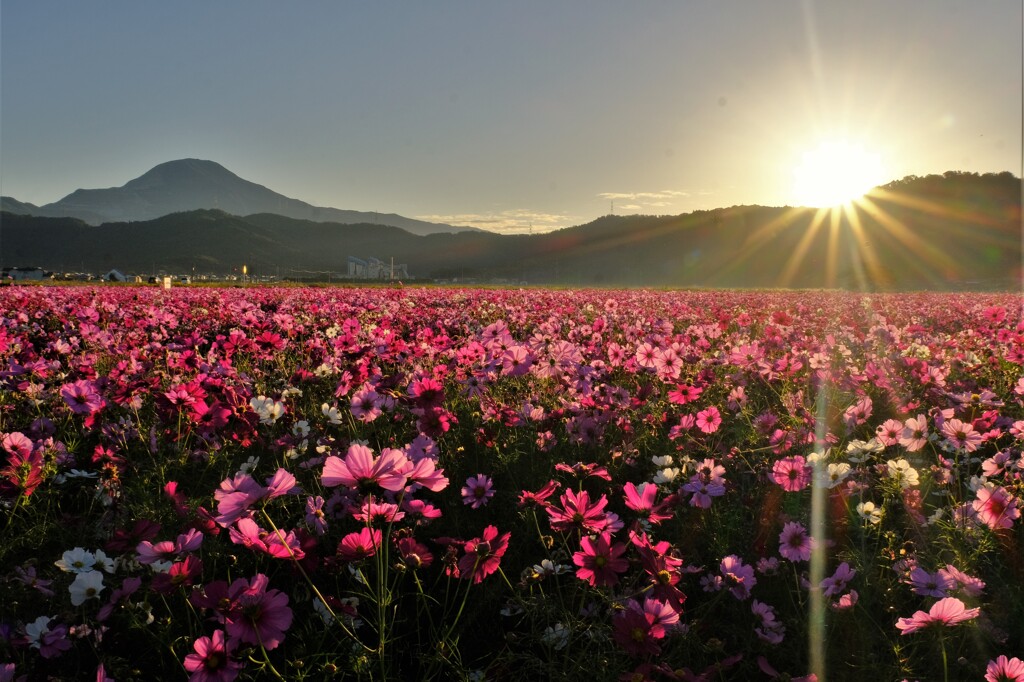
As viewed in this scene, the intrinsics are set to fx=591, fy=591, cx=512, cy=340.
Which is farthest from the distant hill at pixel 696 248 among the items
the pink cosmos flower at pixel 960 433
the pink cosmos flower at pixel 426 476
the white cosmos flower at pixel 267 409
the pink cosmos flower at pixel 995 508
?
the pink cosmos flower at pixel 426 476

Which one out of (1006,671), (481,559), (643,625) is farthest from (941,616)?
(481,559)

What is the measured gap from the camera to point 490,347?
340 centimetres

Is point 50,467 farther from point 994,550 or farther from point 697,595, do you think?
point 994,550

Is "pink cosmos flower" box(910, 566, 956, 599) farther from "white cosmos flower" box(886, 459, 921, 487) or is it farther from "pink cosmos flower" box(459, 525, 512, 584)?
"pink cosmos flower" box(459, 525, 512, 584)

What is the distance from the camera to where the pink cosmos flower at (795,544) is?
1907mm

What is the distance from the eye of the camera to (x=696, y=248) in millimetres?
113062

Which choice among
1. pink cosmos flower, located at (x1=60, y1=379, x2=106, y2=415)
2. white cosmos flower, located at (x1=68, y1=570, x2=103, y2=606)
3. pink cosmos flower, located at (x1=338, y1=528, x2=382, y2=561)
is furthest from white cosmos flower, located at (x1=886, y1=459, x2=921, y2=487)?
pink cosmos flower, located at (x1=60, y1=379, x2=106, y2=415)

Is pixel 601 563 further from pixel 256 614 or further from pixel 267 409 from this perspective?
pixel 267 409

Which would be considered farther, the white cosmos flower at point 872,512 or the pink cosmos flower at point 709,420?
the pink cosmos flower at point 709,420

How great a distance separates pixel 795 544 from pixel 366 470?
1520mm

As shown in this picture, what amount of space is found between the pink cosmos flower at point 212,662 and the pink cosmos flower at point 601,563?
0.75 metres

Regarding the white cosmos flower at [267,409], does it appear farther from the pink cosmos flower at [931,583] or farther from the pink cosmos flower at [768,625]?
the pink cosmos flower at [931,583]

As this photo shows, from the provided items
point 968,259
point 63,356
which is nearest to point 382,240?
point 968,259

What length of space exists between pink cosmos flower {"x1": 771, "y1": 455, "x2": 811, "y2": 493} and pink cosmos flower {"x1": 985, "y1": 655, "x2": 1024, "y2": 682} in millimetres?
965
